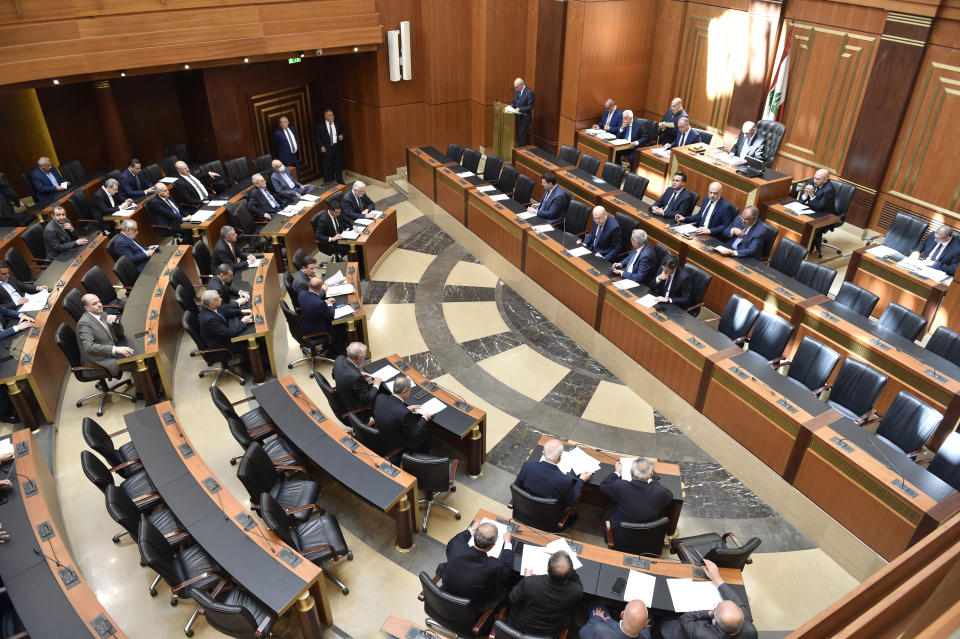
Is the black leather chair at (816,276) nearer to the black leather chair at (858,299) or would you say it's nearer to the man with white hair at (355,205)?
the black leather chair at (858,299)

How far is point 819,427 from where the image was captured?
6004 mm

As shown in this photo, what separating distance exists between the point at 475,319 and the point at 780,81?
7.27m

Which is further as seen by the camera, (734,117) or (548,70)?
(548,70)

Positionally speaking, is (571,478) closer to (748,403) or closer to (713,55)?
(748,403)

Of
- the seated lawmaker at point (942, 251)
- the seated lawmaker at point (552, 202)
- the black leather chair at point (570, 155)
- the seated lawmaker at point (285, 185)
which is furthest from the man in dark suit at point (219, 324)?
the seated lawmaker at point (942, 251)

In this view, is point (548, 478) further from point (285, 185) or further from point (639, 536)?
point (285, 185)

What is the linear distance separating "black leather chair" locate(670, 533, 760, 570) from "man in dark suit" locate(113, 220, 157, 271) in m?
8.12

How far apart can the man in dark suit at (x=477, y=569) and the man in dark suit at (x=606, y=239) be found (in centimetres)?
538

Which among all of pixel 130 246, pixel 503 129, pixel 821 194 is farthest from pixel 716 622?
pixel 503 129

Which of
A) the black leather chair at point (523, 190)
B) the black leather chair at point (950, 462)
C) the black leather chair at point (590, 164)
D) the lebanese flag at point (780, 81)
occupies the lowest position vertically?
the black leather chair at point (950, 462)

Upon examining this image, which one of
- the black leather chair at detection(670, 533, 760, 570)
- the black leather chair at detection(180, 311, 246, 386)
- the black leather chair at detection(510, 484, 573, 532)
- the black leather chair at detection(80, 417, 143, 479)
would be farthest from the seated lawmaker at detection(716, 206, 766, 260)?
the black leather chair at detection(80, 417, 143, 479)

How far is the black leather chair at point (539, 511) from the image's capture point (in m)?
5.52

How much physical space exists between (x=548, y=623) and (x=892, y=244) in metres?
8.15

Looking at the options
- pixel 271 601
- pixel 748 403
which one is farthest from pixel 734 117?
pixel 271 601
